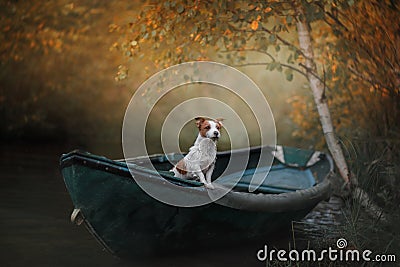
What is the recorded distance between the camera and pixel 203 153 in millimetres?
5969

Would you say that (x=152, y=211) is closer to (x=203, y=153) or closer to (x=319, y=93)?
(x=203, y=153)

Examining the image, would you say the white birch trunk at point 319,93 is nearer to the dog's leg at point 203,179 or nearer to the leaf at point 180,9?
the leaf at point 180,9

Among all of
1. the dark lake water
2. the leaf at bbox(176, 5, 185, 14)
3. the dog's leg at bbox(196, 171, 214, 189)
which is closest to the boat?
the dog's leg at bbox(196, 171, 214, 189)

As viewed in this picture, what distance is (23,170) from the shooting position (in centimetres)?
1178

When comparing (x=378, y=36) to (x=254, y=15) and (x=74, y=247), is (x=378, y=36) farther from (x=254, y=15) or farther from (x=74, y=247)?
(x=74, y=247)

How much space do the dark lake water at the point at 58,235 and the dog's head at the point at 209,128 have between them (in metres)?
1.30

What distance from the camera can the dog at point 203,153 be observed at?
5879mm

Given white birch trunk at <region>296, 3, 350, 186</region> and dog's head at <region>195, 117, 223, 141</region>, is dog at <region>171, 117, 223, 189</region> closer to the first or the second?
dog's head at <region>195, 117, 223, 141</region>

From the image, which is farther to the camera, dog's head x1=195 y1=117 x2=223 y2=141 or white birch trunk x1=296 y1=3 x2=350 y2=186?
white birch trunk x1=296 y1=3 x2=350 y2=186

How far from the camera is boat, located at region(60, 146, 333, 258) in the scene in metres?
5.50

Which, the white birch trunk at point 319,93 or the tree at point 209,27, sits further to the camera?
the white birch trunk at point 319,93

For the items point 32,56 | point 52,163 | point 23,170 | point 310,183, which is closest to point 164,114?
point 32,56

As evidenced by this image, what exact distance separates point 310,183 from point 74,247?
4.39 metres

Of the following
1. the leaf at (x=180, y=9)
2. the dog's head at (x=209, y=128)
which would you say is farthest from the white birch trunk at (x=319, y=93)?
the dog's head at (x=209, y=128)
